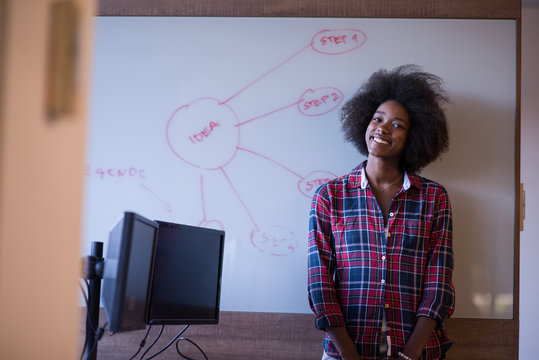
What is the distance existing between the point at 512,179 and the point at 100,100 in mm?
1693

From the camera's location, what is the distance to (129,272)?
1.23 m

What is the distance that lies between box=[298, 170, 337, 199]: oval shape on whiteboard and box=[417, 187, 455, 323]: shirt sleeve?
448mm

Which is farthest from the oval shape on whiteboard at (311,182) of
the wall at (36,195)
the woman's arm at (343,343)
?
the wall at (36,195)

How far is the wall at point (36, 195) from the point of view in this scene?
534 millimetres

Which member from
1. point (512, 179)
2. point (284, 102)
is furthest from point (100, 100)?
point (512, 179)

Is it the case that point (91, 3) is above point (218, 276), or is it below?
above

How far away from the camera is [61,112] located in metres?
0.60

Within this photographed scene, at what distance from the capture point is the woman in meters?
1.92

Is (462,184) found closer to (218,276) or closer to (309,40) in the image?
(309,40)

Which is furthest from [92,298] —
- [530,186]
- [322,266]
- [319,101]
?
[530,186]

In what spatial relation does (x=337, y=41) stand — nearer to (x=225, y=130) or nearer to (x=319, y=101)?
(x=319, y=101)

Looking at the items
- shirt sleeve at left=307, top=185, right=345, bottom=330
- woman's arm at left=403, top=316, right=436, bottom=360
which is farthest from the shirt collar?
woman's arm at left=403, top=316, right=436, bottom=360

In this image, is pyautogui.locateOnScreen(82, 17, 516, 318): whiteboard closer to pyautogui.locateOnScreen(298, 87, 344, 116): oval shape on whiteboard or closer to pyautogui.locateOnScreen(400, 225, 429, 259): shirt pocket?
pyautogui.locateOnScreen(298, 87, 344, 116): oval shape on whiteboard

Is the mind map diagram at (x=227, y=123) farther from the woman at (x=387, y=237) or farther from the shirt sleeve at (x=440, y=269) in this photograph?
the shirt sleeve at (x=440, y=269)
